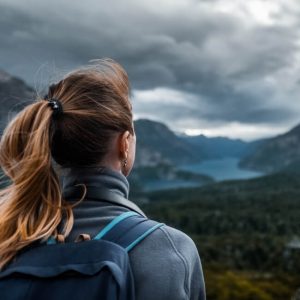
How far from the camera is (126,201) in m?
2.49

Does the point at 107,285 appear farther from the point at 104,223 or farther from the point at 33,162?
the point at 33,162

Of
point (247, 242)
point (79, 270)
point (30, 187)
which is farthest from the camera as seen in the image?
point (247, 242)

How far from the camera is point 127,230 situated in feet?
7.52

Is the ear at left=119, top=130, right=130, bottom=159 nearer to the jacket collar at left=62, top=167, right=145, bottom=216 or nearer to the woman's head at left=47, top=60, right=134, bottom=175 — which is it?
the woman's head at left=47, top=60, right=134, bottom=175

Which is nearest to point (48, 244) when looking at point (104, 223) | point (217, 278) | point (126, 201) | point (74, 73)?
point (104, 223)

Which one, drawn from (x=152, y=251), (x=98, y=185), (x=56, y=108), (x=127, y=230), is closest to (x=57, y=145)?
(x=56, y=108)

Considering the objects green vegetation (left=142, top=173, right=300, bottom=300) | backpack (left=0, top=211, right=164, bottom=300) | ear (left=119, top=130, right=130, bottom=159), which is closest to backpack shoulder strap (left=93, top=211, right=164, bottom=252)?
backpack (left=0, top=211, right=164, bottom=300)

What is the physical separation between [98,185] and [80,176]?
0.37ft

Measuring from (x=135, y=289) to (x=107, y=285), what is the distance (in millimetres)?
161

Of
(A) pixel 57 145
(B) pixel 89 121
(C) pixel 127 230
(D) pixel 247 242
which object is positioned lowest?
(D) pixel 247 242

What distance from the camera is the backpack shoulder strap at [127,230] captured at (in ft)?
7.44

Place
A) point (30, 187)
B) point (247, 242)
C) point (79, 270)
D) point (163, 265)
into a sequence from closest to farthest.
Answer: point (79, 270), point (163, 265), point (30, 187), point (247, 242)

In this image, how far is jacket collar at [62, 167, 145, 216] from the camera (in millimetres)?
Answer: 2498

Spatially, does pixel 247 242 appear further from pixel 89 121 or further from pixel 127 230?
pixel 127 230
